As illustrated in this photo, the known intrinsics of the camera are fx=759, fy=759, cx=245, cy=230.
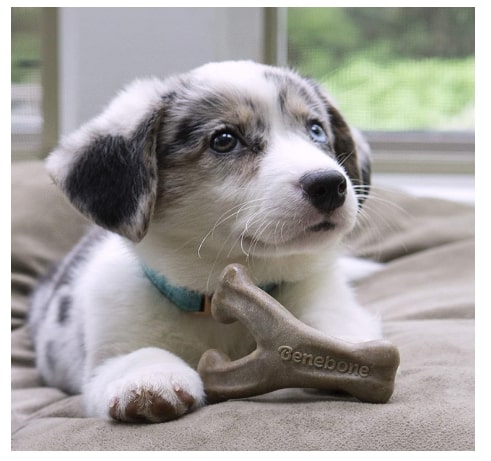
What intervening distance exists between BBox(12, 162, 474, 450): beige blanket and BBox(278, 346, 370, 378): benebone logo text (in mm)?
63

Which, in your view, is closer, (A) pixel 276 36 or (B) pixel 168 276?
(B) pixel 168 276

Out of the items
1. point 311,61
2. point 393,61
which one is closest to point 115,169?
point 311,61

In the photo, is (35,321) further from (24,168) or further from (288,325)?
(288,325)

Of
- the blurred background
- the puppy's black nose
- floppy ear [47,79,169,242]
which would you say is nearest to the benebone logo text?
the puppy's black nose

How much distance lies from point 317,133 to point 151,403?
0.74 metres

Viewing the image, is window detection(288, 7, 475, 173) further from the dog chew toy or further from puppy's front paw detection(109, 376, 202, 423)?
puppy's front paw detection(109, 376, 202, 423)

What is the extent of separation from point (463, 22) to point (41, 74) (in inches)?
86.5

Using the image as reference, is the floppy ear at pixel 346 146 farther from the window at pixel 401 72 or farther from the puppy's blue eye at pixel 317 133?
the window at pixel 401 72

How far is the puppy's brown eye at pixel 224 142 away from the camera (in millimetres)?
1645

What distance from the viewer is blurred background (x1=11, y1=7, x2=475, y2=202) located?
349cm

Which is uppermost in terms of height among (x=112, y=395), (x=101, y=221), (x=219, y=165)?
(x=219, y=165)

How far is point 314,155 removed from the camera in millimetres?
1556

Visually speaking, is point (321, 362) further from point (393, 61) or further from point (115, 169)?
point (393, 61)

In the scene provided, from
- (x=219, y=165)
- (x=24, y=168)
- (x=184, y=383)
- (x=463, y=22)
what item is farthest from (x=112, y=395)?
(x=463, y=22)
